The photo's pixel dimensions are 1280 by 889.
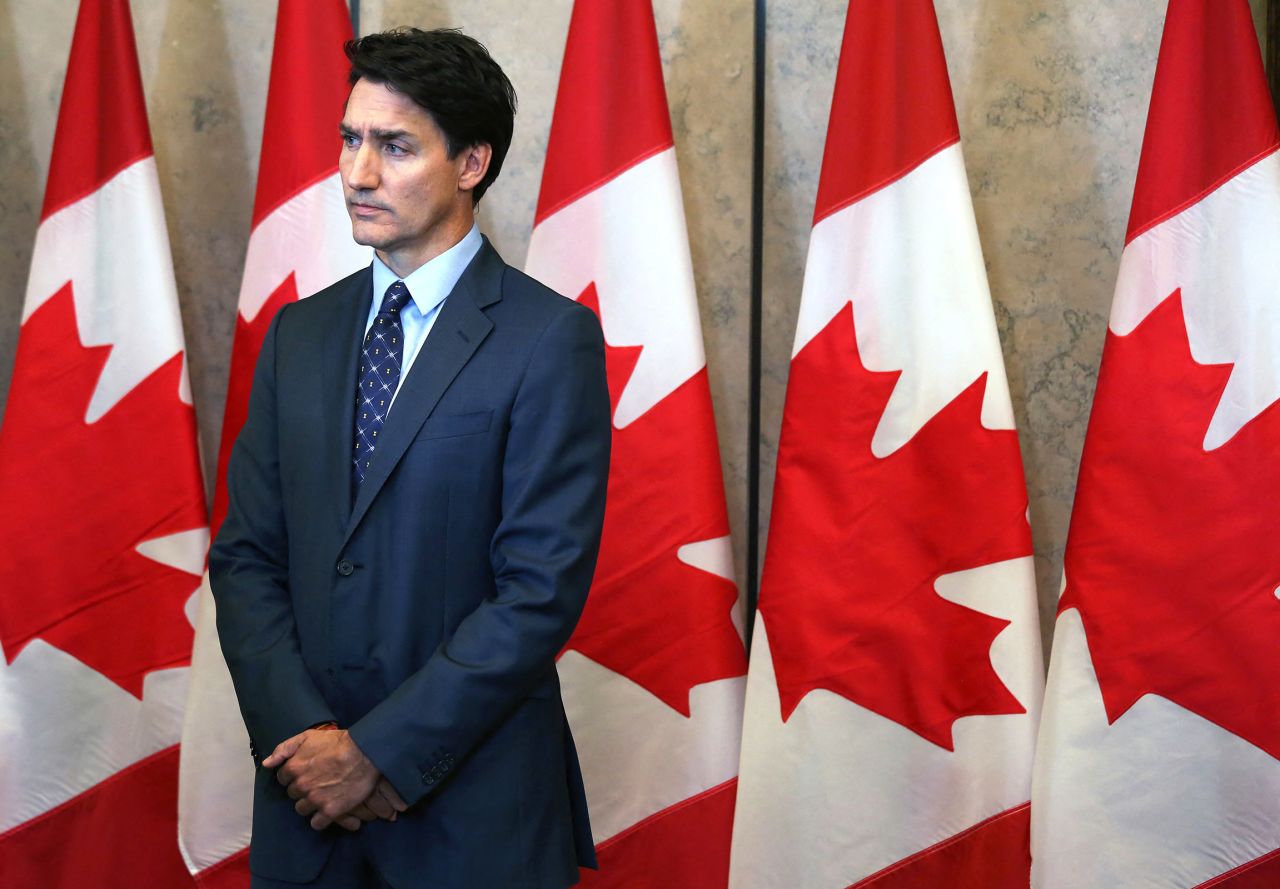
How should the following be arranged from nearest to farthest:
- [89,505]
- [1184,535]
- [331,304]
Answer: [331,304] < [1184,535] < [89,505]

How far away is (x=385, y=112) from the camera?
1.37 metres

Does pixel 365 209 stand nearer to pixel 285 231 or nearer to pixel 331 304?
pixel 331 304

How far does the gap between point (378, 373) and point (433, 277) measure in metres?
0.13

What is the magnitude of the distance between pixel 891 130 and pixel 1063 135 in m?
0.43

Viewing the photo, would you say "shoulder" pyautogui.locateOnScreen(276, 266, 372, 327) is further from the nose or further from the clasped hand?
the clasped hand

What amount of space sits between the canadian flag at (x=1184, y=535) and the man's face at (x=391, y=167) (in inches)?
47.3

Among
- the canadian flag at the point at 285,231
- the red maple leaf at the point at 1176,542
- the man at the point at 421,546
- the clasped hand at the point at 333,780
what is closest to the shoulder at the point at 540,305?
the man at the point at 421,546

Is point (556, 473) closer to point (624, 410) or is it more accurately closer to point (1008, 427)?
point (624, 410)

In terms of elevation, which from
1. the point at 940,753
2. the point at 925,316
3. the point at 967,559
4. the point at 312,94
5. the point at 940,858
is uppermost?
the point at 312,94

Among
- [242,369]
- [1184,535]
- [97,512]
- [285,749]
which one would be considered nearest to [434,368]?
[285,749]

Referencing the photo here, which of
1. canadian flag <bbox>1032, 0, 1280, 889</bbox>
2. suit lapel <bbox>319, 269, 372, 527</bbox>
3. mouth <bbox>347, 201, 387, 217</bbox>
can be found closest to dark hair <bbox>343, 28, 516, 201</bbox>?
mouth <bbox>347, 201, 387, 217</bbox>

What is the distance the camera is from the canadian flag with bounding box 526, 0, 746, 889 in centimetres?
215

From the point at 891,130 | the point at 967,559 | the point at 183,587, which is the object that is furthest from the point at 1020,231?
the point at 183,587

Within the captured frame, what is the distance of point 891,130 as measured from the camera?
2109mm
